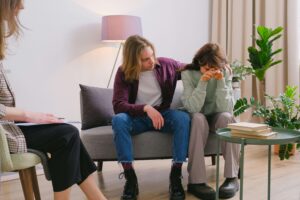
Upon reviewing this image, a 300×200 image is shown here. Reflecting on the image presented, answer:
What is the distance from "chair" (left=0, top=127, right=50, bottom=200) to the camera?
1470 mm

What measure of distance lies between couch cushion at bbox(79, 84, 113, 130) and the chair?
0.82m

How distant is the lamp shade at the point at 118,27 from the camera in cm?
309

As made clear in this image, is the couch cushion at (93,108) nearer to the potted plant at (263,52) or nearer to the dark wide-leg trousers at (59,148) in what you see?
the dark wide-leg trousers at (59,148)

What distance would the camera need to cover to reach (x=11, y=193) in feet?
7.87

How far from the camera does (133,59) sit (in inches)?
92.5

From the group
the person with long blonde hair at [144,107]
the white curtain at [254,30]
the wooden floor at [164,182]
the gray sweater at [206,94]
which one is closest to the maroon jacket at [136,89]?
the person with long blonde hair at [144,107]

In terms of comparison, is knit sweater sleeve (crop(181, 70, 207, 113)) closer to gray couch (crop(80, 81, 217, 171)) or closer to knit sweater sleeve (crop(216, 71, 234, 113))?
knit sweater sleeve (crop(216, 71, 234, 113))

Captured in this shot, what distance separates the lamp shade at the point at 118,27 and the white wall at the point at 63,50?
9.2 inches

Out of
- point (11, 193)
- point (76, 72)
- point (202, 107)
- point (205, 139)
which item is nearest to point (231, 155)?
point (205, 139)

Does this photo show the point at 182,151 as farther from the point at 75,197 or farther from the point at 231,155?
the point at 75,197

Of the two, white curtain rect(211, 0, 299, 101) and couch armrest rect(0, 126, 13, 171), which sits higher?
white curtain rect(211, 0, 299, 101)

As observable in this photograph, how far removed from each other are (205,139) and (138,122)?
397 millimetres

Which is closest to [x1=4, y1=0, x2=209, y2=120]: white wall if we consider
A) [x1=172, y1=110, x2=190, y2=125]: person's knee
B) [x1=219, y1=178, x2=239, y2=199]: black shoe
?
[x1=172, y1=110, x2=190, y2=125]: person's knee

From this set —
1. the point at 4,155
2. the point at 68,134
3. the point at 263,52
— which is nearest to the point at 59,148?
the point at 68,134
